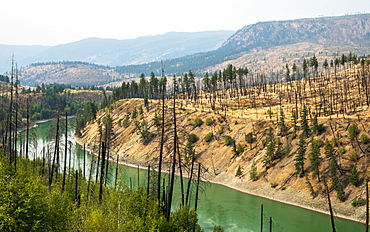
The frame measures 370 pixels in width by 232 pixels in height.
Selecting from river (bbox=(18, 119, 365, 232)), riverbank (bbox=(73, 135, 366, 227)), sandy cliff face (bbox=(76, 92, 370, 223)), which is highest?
sandy cliff face (bbox=(76, 92, 370, 223))

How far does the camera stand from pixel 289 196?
79.0m

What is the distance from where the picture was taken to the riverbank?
221 ft

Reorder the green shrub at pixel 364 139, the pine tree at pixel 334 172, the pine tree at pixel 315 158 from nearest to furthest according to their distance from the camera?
the pine tree at pixel 334 172 < the pine tree at pixel 315 158 < the green shrub at pixel 364 139

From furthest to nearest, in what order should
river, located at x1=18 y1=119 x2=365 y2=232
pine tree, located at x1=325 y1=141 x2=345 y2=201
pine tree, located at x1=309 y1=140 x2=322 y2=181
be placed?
1. pine tree, located at x1=309 y1=140 x2=322 y2=181
2. pine tree, located at x1=325 y1=141 x2=345 y2=201
3. river, located at x1=18 y1=119 x2=365 y2=232

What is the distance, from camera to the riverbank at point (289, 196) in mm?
67500

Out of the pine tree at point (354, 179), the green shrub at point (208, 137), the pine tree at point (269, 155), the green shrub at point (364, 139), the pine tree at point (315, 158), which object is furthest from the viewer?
the green shrub at point (208, 137)

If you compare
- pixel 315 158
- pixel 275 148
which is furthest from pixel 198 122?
pixel 315 158

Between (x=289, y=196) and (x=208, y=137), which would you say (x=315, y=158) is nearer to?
(x=289, y=196)

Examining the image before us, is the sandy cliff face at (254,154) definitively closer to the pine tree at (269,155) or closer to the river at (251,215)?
the pine tree at (269,155)

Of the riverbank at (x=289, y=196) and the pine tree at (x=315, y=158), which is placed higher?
the pine tree at (x=315, y=158)

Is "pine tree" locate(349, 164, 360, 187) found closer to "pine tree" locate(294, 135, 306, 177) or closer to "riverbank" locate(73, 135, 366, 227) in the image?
"riverbank" locate(73, 135, 366, 227)

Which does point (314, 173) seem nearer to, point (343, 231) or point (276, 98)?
point (343, 231)

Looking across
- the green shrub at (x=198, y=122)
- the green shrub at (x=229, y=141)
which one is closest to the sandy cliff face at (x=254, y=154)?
the green shrub at (x=229, y=141)

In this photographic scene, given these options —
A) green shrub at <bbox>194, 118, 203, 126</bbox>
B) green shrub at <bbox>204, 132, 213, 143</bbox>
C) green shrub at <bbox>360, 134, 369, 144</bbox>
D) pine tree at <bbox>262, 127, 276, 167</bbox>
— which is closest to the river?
pine tree at <bbox>262, 127, 276, 167</bbox>
